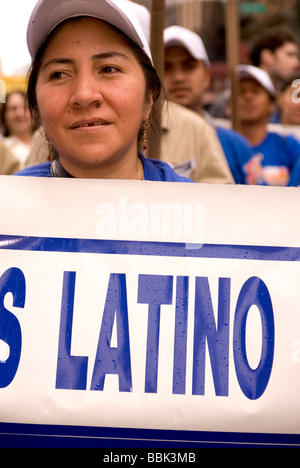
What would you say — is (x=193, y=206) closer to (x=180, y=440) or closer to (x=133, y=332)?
(x=133, y=332)

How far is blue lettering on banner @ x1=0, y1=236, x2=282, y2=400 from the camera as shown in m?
1.79

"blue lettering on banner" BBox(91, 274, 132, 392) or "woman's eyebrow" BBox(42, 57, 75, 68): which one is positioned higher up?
"woman's eyebrow" BBox(42, 57, 75, 68)

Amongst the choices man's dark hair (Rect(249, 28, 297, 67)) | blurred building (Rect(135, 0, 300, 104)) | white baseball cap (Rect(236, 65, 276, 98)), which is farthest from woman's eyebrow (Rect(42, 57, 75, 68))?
blurred building (Rect(135, 0, 300, 104))

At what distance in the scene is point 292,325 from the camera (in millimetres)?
1815

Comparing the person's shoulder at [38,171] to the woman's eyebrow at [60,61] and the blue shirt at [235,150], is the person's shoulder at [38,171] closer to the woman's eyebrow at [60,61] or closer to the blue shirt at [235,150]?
the woman's eyebrow at [60,61]

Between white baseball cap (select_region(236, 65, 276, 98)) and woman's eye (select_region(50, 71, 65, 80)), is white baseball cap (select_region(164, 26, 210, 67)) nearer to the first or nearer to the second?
white baseball cap (select_region(236, 65, 276, 98))

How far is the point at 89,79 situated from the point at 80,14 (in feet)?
0.58

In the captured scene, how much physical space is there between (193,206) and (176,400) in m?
0.45

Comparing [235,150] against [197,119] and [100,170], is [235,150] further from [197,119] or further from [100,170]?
[100,170]

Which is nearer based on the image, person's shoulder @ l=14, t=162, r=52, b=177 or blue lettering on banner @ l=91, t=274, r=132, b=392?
blue lettering on banner @ l=91, t=274, r=132, b=392

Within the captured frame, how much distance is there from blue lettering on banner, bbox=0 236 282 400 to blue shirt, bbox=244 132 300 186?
11.2ft

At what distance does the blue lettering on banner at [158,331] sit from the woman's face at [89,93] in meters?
0.32

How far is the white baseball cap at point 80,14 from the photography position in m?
1.99

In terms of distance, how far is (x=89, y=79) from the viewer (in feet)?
6.47
